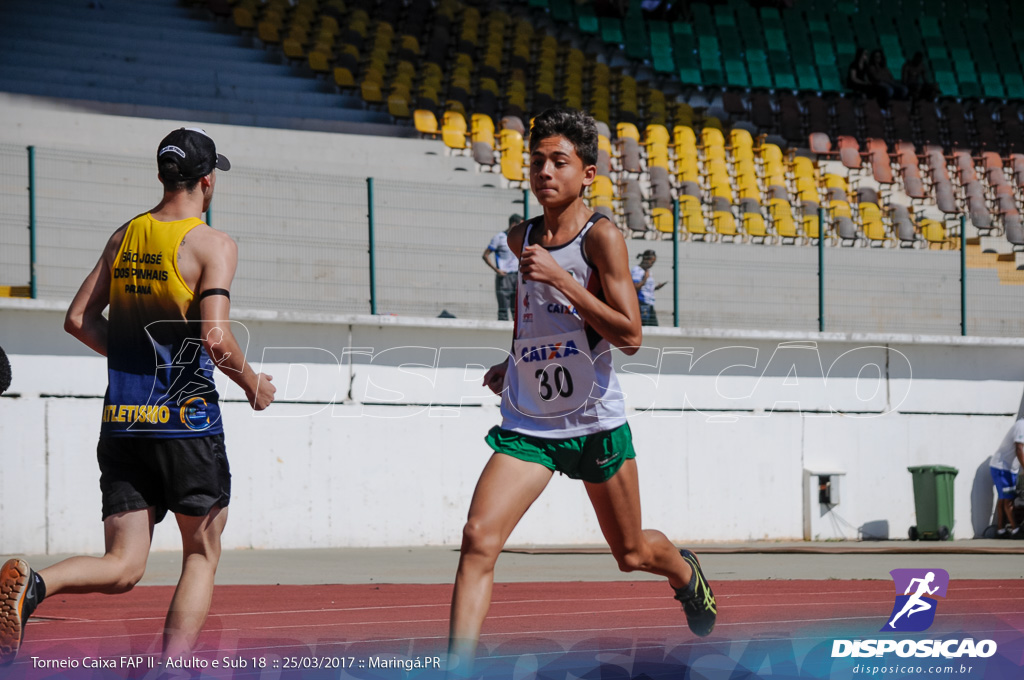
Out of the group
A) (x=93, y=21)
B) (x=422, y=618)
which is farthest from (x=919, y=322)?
(x=93, y=21)

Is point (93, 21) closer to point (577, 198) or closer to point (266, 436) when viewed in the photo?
point (266, 436)

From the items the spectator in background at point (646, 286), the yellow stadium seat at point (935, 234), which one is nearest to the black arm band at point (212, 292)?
the spectator in background at point (646, 286)

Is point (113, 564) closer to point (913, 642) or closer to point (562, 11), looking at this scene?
point (913, 642)

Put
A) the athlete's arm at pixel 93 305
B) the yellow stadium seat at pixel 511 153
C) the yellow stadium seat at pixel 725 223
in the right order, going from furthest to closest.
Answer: the yellow stadium seat at pixel 725 223 < the yellow stadium seat at pixel 511 153 < the athlete's arm at pixel 93 305

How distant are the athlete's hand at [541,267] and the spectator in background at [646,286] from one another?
407 inches

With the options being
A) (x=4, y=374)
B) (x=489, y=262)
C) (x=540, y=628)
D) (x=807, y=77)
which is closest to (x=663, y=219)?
(x=489, y=262)

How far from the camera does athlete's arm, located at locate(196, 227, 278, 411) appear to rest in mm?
4352

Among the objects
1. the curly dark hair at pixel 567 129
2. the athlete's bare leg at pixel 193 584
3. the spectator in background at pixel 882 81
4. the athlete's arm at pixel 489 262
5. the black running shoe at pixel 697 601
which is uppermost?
the spectator in background at pixel 882 81

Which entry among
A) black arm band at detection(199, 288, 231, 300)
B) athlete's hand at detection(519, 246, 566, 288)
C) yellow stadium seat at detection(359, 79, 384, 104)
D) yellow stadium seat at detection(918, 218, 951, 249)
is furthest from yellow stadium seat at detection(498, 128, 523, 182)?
black arm band at detection(199, 288, 231, 300)

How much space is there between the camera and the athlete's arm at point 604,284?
180 inches

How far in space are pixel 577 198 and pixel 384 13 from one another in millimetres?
22868

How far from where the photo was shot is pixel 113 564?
4.33 meters

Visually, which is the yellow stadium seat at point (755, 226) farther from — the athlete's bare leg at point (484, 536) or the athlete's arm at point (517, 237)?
the athlete's bare leg at point (484, 536)

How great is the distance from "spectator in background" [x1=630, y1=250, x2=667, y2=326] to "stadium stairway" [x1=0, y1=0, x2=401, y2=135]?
787 cm
